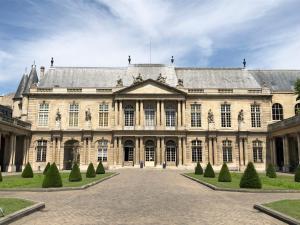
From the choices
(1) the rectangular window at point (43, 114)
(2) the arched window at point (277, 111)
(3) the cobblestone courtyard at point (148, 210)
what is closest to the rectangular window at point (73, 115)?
(1) the rectangular window at point (43, 114)

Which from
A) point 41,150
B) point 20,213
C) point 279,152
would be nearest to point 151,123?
point 41,150

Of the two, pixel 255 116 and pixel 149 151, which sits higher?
pixel 255 116

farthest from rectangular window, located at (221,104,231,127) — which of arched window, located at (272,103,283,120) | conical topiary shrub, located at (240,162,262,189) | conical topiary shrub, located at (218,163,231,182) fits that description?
conical topiary shrub, located at (240,162,262,189)

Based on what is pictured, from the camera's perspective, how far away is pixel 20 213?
8.91 meters

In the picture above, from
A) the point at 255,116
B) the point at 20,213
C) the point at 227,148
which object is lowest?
the point at 20,213

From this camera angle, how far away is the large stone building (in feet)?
139

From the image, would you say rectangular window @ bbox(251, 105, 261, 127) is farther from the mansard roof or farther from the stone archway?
the stone archway

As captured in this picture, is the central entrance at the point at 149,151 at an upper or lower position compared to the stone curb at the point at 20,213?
upper

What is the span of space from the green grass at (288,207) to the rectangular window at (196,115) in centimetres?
3230

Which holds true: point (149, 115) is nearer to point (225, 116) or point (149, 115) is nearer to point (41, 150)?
point (225, 116)

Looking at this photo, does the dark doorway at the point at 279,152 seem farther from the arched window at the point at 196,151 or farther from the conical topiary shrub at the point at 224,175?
the conical topiary shrub at the point at 224,175

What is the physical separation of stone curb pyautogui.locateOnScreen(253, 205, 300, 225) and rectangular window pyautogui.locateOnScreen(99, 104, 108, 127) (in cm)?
3388

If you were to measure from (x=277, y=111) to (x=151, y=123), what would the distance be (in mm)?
17266

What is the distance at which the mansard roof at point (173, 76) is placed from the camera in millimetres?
46250
